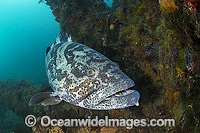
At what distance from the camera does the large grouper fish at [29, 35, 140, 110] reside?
2.54 metres

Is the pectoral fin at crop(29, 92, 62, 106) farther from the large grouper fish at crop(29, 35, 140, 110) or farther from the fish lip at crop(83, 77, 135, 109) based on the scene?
the fish lip at crop(83, 77, 135, 109)

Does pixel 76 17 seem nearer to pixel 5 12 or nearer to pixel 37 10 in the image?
pixel 37 10

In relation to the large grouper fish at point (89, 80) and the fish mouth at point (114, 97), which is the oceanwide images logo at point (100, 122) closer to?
the large grouper fish at point (89, 80)

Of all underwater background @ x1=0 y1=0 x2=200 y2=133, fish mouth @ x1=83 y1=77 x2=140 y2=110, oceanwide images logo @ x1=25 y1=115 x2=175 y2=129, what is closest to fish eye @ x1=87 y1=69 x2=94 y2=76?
fish mouth @ x1=83 y1=77 x2=140 y2=110

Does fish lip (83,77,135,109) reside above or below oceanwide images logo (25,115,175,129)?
above

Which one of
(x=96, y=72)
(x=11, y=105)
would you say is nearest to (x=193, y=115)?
(x=96, y=72)

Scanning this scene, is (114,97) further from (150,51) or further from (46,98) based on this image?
(150,51)

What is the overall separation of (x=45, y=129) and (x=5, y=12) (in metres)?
205

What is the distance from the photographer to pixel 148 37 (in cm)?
412

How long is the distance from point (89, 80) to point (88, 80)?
0.02 m

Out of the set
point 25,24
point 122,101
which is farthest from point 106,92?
point 25,24

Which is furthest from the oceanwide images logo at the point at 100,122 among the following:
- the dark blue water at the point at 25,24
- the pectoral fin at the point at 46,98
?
the dark blue water at the point at 25,24

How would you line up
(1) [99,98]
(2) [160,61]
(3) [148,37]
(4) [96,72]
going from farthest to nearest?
1. (3) [148,37]
2. (2) [160,61]
3. (4) [96,72]
4. (1) [99,98]

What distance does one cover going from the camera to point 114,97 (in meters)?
2.58
